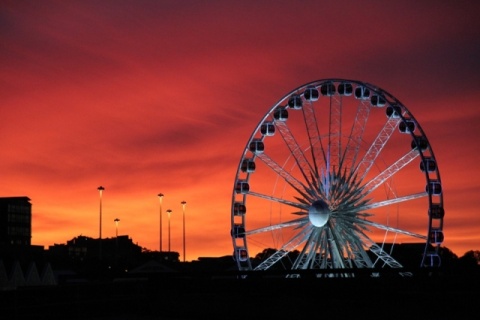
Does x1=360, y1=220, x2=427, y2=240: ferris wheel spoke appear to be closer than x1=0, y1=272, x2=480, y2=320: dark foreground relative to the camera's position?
No

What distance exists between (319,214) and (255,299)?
2009 centimetres

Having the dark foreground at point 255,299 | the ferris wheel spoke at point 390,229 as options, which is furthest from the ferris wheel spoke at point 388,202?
the dark foreground at point 255,299

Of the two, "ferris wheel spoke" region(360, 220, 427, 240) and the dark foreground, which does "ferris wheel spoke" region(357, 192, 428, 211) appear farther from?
the dark foreground

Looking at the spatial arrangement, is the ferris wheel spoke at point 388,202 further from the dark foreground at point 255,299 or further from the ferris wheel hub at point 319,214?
the dark foreground at point 255,299

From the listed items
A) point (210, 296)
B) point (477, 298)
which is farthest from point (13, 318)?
point (477, 298)

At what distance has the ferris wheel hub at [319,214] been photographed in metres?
57.7

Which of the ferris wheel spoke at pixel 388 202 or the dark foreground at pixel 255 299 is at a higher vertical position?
the ferris wheel spoke at pixel 388 202

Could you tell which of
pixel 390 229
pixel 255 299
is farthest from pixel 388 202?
pixel 255 299

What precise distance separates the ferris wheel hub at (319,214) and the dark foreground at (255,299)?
55.6 ft

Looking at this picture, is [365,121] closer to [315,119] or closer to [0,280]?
[315,119]

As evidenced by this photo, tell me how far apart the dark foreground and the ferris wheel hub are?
55.6 ft

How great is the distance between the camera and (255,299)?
1516 inches

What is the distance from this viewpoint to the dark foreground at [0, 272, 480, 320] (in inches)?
1308

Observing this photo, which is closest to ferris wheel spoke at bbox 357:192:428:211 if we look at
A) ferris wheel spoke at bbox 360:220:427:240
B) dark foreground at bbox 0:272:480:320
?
ferris wheel spoke at bbox 360:220:427:240
